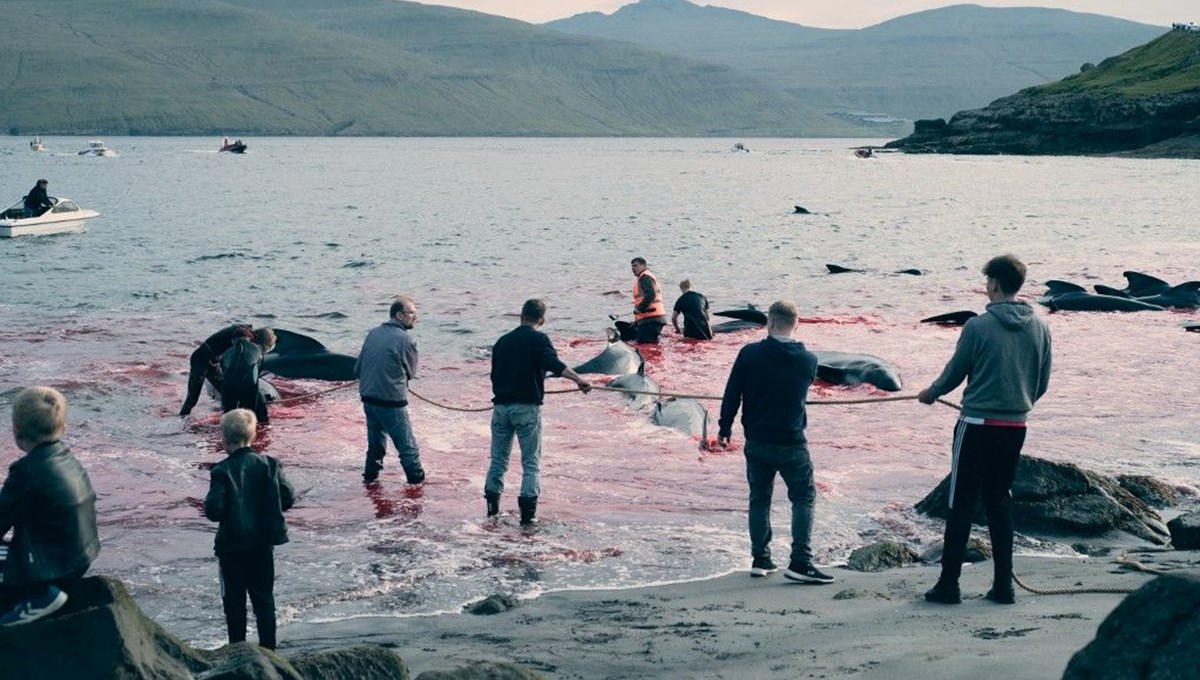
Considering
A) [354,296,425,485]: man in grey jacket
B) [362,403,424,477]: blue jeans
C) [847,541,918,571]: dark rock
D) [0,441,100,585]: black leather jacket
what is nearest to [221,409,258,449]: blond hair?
[0,441,100,585]: black leather jacket

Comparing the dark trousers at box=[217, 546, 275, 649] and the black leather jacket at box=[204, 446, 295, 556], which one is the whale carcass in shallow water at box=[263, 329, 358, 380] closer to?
the dark trousers at box=[217, 546, 275, 649]

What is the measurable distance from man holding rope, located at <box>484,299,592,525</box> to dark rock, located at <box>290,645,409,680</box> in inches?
192

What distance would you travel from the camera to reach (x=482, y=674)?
7.05m

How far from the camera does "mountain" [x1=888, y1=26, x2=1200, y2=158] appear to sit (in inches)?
5226

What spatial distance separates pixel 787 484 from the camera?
10.5 metres

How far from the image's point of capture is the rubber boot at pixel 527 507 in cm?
1288

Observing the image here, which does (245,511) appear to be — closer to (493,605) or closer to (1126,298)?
(493,605)

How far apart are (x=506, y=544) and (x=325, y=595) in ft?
6.74

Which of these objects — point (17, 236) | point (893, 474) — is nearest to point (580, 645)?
point (893, 474)

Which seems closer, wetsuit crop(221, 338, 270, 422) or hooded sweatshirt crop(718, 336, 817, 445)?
hooded sweatshirt crop(718, 336, 817, 445)

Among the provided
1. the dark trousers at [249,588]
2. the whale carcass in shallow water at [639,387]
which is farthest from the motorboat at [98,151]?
the dark trousers at [249,588]

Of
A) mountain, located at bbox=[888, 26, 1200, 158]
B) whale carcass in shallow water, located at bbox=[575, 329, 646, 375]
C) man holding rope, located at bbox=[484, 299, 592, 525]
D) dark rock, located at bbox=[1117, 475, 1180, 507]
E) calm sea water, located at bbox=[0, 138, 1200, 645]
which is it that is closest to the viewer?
calm sea water, located at bbox=[0, 138, 1200, 645]

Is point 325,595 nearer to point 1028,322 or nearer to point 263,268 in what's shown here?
point 1028,322

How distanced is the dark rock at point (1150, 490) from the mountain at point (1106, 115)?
125738 millimetres
